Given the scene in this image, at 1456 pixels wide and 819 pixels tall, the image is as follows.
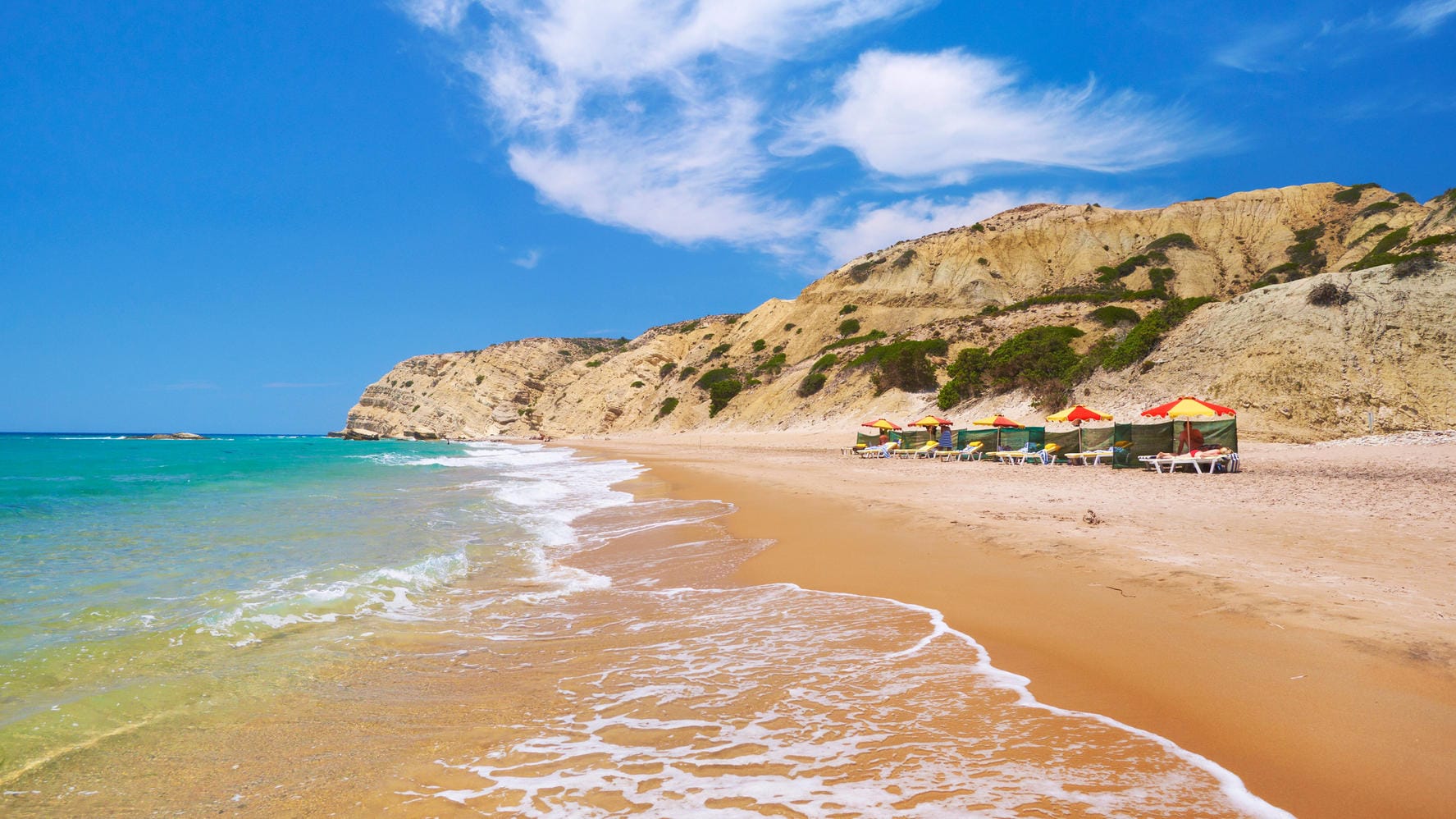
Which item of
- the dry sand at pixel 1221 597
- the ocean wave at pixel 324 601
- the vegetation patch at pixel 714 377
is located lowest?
the ocean wave at pixel 324 601

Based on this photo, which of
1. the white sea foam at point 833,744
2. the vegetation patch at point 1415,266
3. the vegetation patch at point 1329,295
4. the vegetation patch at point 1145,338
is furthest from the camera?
the vegetation patch at point 1145,338

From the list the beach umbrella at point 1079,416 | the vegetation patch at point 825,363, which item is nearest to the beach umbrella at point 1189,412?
the beach umbrella at point 1079,416

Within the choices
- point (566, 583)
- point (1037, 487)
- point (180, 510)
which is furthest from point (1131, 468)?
point (180, 510)

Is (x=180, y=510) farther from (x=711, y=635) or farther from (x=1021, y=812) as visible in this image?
(x=1021, y=812)

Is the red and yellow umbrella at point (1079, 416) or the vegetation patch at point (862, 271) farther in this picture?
the vegetation patch at point (862, 271)

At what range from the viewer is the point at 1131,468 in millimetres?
16438

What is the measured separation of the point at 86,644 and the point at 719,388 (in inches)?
→ 1969

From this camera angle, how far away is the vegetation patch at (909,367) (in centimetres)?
3953

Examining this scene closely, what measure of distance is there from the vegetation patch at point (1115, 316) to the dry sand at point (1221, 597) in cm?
2697

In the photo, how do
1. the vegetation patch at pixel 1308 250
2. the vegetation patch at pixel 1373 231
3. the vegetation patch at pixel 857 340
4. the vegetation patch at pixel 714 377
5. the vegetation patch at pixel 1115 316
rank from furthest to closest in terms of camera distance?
the vegetation patch at pixel 714 377, the vegetation patch at pixel 857 340, the vegetation patch at pixel 1308 250, the vegetation patch at pixel 1373 231, the vegetation patch at pixel 1115 316

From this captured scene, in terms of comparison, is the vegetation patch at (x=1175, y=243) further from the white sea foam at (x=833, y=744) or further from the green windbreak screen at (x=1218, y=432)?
the white sea foam at (x=833, y=744)

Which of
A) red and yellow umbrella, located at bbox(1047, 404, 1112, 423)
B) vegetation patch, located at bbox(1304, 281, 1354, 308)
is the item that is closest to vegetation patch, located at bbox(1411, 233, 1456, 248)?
vegetation patch, located at bbox(1304, 281, 1354, 308)

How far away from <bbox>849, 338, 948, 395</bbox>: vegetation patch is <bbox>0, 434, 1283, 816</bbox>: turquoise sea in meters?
33.3

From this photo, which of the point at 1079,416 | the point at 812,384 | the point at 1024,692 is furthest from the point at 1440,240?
the point at 1024,692
